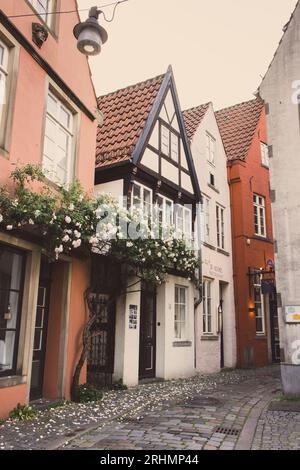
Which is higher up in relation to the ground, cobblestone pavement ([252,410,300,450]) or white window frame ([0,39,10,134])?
white window frame ([0,39,10,134])

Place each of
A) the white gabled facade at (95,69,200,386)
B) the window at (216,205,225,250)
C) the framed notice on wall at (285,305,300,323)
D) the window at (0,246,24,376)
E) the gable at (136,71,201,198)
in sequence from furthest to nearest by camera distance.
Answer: the window at (216,205,225,250) < the gable at (136,71,201,198) < the white gabled facade at (95,69,200,386) < the framed notice on wall at (285,305,300,323) < the window at (0,246,24,376)

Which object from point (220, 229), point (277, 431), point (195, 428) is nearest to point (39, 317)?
point (195, 428)

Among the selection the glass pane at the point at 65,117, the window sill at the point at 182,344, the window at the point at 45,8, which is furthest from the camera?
the window sill at the point at 182,344

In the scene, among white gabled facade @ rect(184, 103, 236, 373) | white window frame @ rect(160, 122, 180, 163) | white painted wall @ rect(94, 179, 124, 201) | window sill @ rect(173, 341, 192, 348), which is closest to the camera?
white painted wall @ rect(94, 179, 124, 201)

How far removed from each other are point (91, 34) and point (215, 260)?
1066 centimetres

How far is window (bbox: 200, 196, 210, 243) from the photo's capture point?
15508 mm

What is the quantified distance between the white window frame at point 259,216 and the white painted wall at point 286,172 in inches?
314

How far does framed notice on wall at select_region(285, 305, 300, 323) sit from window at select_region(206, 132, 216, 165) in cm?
855

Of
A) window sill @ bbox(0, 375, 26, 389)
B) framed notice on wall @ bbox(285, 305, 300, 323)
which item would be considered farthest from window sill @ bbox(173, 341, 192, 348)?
window sill @ bbox(0, 375, 26, 389)

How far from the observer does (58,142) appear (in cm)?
894

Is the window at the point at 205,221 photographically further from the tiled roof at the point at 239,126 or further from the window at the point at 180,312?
the tiled roof at the point at 239,126

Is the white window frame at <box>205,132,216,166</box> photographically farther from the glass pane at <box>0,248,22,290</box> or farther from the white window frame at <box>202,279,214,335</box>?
the glass pane at <box>0,248,22,290</box>

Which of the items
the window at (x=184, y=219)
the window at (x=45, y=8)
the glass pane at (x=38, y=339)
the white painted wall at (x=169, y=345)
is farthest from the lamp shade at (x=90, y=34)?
the window at (x=184, y=219)

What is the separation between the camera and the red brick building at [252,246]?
55.2ft
